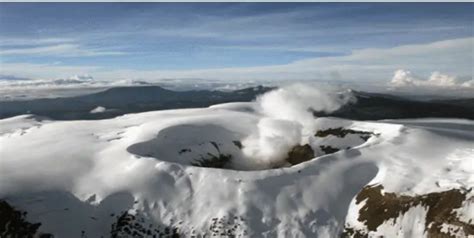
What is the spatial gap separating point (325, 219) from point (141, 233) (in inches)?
804

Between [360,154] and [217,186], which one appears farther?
[360,154]

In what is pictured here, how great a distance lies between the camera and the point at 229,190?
58.0 m

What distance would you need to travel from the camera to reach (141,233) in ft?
172

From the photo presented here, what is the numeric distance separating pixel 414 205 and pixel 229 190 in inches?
818

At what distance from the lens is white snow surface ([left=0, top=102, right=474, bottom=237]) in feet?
175

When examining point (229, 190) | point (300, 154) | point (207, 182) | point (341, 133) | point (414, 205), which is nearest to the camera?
point (414, 205)

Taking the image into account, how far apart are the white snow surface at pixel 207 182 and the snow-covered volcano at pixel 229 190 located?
12 cm

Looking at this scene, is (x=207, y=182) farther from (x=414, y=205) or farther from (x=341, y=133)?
(x=341, y=133)

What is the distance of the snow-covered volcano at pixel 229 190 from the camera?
52.4 m

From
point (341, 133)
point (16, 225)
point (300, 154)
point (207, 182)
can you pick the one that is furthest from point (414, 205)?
point (16, 225)

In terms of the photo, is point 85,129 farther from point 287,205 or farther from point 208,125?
point 287,205

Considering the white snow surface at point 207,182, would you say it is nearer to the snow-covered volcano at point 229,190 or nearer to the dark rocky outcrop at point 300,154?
the snow-covered volcano at point 229,190

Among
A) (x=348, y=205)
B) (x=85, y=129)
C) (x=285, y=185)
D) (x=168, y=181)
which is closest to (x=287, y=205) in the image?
(x=285, y=185)

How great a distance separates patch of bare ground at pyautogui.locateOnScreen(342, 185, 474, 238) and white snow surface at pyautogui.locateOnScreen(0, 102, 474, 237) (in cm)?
94
